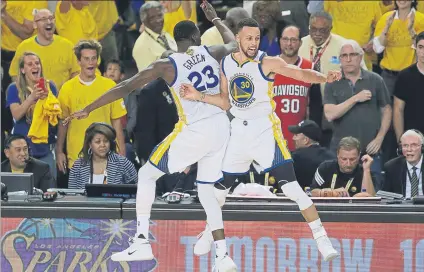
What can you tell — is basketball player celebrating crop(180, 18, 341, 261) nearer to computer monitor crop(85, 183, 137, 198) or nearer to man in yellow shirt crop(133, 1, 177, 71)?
computer monitor crop(85, 183, 137, 198)

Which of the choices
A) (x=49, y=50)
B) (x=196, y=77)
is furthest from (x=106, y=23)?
(x=196, y=77)

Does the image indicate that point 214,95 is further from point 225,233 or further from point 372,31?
point 372,31

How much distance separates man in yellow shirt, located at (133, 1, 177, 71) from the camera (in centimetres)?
1404

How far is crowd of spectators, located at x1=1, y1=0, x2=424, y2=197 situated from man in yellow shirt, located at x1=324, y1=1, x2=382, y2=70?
14mm

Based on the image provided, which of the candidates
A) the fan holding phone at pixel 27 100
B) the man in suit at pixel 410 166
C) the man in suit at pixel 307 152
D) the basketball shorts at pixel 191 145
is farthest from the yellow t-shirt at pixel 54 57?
the man in suit at pixel 410 166

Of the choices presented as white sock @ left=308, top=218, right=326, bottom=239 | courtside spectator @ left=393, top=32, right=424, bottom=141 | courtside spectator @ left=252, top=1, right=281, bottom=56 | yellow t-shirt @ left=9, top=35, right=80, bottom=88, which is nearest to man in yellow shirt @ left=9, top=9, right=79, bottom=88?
yellow t-shirt @ left=9, top=35, right=80, bottom=88

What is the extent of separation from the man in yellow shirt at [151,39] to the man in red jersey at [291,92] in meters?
1.49

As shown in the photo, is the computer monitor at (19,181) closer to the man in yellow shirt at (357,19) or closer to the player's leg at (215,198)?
the player's leg at (215,198)

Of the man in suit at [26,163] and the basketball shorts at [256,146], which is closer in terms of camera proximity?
the basketball shorts at [256,146]

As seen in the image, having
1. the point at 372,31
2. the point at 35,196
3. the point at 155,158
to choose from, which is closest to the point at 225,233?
the point at 155,158

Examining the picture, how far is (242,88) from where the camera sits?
10281mm

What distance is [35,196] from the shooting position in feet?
36.3

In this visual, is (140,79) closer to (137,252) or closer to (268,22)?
(137,252)

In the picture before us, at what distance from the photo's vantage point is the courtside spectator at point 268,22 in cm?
A: 1423
